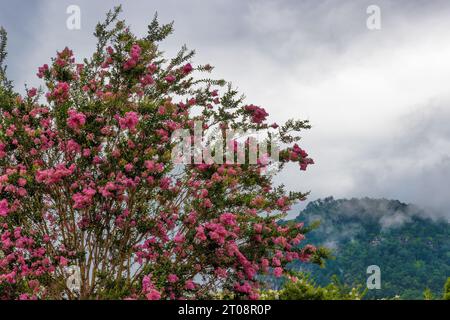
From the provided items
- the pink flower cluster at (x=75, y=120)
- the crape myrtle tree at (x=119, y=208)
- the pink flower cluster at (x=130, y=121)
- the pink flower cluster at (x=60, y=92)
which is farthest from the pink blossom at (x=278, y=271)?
the pink flower cluster at (x=60, y=92)

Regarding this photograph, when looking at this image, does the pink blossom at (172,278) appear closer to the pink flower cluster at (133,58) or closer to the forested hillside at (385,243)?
the pink flower cluster at (133,58)

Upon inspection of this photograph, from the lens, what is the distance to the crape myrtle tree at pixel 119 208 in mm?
8469

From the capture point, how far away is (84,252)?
29.7 feet

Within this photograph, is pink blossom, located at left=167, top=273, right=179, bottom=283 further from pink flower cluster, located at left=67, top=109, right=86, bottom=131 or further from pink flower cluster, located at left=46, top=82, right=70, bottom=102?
Result: pink flower cluster, located at left=46, top=82, right=70, bottom=102

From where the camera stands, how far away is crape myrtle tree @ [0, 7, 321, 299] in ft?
27.8

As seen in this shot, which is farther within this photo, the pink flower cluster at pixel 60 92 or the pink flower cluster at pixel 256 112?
the pink flower cluster at pixel 256 112

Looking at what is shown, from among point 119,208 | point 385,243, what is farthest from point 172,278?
point 385,243

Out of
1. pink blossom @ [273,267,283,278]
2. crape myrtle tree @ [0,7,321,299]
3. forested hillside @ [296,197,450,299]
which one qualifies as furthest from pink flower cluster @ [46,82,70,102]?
forested hillside @ [296,197,450,299]

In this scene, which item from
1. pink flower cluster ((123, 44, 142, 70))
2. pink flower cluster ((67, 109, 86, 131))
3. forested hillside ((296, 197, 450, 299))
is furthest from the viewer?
forested hillside ((296, 197, 450, 299))
